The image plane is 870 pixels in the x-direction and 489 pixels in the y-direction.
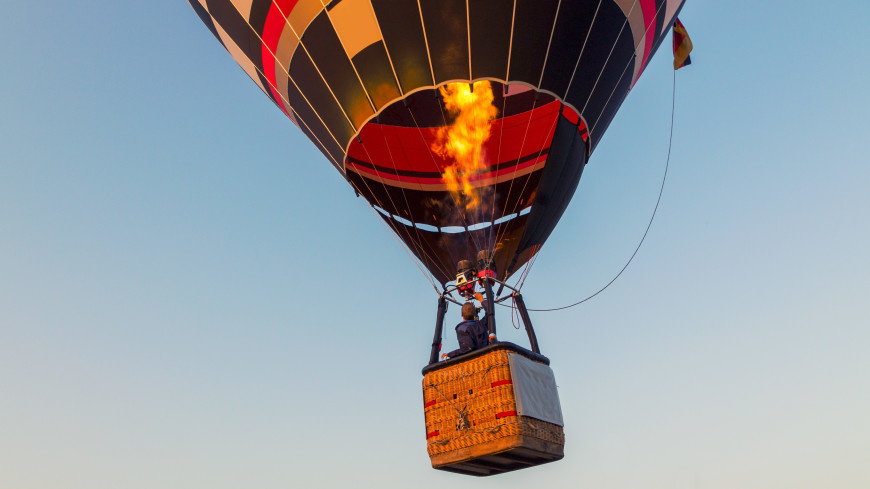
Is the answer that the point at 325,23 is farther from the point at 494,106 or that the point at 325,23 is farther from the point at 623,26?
the point at 623,26

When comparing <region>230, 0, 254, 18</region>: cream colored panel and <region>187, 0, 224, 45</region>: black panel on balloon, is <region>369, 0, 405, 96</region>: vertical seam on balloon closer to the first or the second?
<region>230, 0, 254, 18</region>: cream colored panel

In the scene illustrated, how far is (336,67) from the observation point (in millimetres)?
5441

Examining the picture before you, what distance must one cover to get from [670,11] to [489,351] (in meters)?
3.85

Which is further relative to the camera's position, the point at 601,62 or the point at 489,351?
the point at 601,62

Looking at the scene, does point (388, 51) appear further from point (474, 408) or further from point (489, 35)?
point (474, 408)

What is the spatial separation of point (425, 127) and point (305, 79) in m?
1.16

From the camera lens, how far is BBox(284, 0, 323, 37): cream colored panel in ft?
17.6

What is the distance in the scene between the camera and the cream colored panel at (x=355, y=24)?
519 centimetres

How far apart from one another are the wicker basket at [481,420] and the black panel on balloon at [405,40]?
6.91ft

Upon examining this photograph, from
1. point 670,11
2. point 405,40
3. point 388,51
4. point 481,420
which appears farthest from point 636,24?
point 481,420

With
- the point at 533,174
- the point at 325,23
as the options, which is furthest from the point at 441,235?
the point at 325,23

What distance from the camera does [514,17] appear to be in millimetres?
5066

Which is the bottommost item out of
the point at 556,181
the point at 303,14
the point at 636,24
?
the point at 556,181

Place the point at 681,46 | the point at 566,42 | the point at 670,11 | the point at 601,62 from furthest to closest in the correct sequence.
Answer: the point at 681,46
the point at 670,11
the point at 601,62
the point at 566,42
